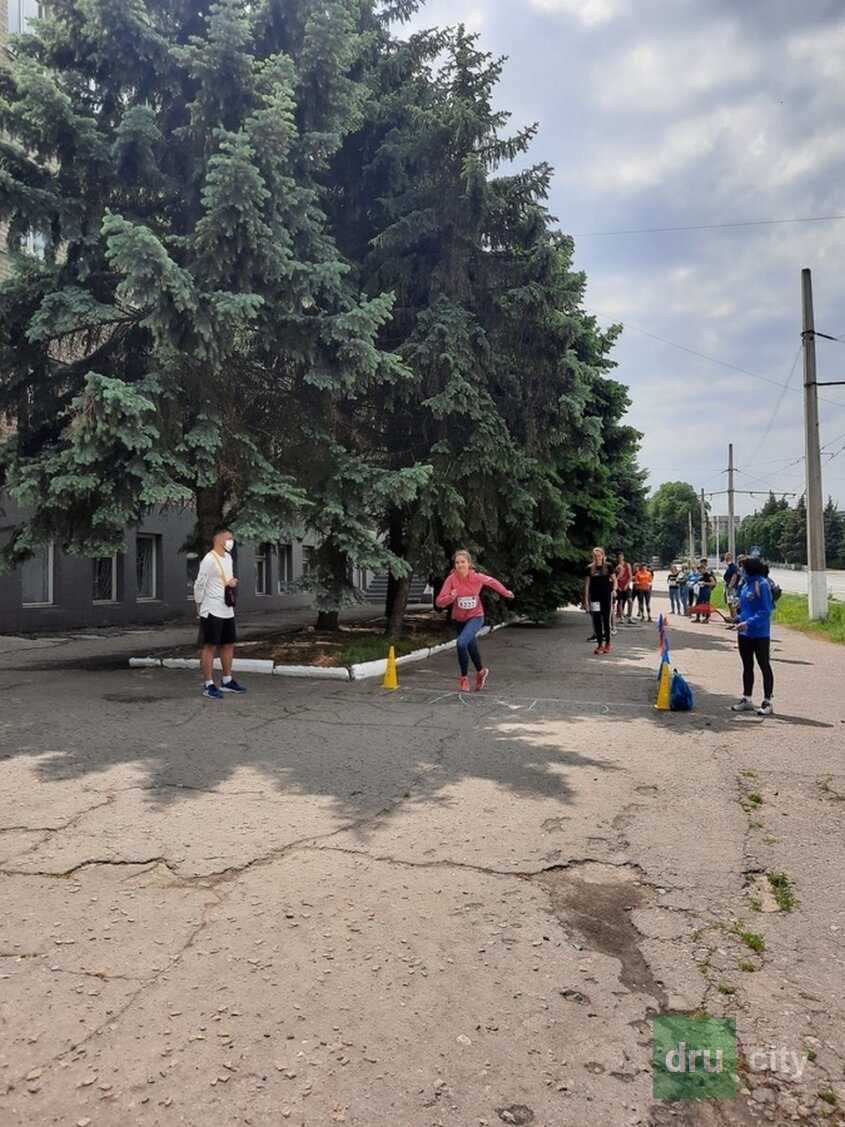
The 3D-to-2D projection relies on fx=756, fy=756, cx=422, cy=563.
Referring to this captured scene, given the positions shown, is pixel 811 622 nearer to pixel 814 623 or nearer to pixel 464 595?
pixel 814 623

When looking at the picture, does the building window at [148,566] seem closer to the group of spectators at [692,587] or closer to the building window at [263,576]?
the building window at [263,576]

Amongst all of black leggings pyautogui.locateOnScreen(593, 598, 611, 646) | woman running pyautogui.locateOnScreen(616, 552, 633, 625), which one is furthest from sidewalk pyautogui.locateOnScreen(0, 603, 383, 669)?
woman running pyautogui.locateOnScreen(616, 552, 633, 625)

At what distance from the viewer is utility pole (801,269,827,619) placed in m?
19.5

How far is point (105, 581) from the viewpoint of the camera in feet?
65.3

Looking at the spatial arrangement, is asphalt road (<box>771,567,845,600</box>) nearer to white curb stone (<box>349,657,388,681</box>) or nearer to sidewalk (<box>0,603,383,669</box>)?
sidewalk (<box>0,603,383,669</box>)

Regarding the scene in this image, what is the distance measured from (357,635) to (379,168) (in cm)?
838

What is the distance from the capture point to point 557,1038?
2.52 metres

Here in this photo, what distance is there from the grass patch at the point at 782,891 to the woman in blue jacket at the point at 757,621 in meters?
4.47

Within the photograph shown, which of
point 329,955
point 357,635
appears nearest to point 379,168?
point 357,635

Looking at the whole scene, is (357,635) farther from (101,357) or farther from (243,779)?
(243,779)

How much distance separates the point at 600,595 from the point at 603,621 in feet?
1.77

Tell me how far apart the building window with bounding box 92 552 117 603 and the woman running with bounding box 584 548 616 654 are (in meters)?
12.6

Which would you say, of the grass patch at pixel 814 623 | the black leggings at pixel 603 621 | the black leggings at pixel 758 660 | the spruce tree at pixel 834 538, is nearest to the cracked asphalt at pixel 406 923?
the black leggings at pixel 758 660

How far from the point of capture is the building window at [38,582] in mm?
17688
